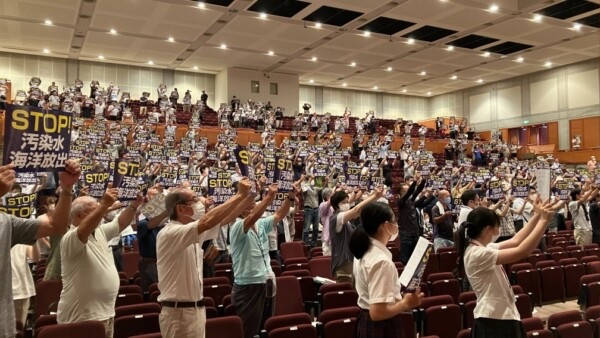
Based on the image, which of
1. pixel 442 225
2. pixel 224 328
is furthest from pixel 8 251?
pixel 442 225

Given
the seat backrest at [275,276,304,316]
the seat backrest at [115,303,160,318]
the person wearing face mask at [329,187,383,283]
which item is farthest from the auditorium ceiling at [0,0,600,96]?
the seat backrest at [115,303,160,318]

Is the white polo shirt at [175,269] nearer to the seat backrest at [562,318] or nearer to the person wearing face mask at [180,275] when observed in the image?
the person wearing face mask at [180,275]

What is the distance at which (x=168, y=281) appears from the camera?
→ 337 cm

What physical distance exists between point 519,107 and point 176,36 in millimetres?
17138

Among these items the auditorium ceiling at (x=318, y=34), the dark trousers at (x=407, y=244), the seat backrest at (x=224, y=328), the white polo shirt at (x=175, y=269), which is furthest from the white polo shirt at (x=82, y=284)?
the auditorium ceiling at (x=318, y=34)

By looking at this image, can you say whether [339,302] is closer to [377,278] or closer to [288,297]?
[288,297]

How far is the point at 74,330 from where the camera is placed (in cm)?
329

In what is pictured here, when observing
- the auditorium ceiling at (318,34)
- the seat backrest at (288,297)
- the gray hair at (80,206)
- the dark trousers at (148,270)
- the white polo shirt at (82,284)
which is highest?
the auditorium ceiling at (318,34)

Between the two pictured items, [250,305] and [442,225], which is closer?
[250,305]

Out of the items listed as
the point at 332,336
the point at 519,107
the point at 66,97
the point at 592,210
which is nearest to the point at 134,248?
the point at 332,336

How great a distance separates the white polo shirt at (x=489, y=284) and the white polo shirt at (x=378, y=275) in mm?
678

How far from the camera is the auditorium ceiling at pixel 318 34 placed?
49.8ft

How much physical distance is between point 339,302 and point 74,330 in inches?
101

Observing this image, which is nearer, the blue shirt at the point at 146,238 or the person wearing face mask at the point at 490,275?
the person wearing face mask at the point at 490,275
